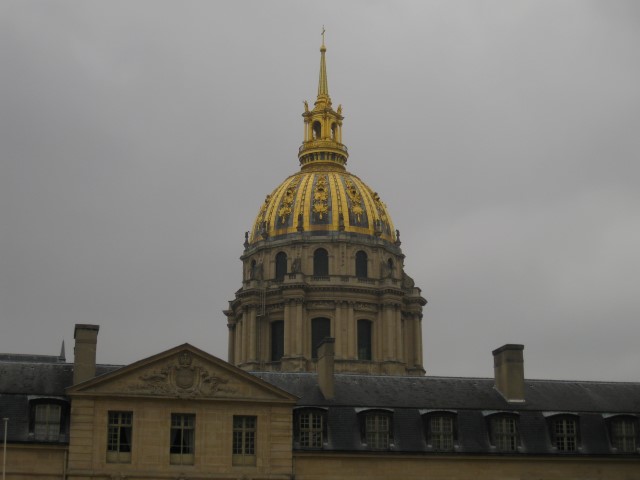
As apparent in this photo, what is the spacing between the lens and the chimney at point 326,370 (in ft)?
183

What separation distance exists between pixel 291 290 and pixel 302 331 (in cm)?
378

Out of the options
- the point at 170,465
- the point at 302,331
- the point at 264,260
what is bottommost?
the point at 170,465

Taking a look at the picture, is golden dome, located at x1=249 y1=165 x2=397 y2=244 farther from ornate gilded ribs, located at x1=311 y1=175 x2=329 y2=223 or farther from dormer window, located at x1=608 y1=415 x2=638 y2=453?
dormer window, located at x1=608 y1=415 x2=638 y2=453

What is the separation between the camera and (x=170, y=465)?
52375 millimetres

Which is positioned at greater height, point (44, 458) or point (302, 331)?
point (302, 331)

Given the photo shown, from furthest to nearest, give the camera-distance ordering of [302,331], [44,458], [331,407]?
[302,331] < [331,407] < [44,458]

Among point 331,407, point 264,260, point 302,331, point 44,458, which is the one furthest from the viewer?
point 264,260

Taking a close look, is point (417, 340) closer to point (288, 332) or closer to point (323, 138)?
point (288, 332)

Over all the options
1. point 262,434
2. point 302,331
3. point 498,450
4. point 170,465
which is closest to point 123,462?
point 170,465

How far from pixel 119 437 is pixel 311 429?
7961mm


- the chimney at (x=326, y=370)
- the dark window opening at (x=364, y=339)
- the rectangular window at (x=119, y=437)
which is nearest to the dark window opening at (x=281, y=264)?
the dark window opening at (x=364, y=339)

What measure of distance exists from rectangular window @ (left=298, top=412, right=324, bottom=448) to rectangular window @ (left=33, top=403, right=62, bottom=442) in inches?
392

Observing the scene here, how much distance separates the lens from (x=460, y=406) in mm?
56469

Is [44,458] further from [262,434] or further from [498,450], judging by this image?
[498,450]
